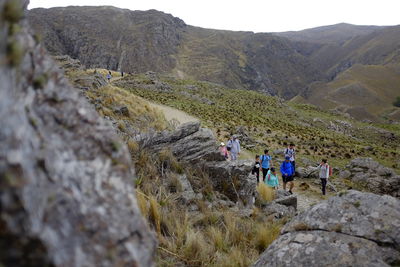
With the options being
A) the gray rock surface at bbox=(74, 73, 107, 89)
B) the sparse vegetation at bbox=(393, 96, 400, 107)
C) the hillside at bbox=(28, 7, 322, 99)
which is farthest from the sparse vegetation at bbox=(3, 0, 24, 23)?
the hillside at bbox=(28, 7, 322, 99)

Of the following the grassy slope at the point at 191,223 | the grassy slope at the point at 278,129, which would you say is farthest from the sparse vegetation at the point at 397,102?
the grassy slope at the point at 191,223

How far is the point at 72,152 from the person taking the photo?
1.93m

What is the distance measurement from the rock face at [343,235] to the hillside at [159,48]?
119m

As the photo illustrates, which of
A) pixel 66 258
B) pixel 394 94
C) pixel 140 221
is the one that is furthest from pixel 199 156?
pixel 394 94

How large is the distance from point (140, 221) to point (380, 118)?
95056mm

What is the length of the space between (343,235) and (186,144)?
5.62 m

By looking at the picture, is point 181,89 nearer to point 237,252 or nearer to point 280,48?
point 237,252

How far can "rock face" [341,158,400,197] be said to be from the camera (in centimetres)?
1684

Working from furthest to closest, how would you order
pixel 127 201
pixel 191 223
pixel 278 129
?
pixel 278 129, pixel 191 223, pixel 127 201

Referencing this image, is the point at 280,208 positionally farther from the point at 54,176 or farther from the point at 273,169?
the point at 54,176

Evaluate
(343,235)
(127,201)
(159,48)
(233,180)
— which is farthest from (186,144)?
(159,48)

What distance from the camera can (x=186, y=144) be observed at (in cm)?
912

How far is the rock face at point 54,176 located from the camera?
4.89 ft

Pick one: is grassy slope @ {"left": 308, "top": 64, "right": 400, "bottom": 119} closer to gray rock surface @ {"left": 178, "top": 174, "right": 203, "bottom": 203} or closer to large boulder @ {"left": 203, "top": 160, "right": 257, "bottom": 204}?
large boulder @ {"left": 203, "top": 160, "right": 257, "bottom": 204}
